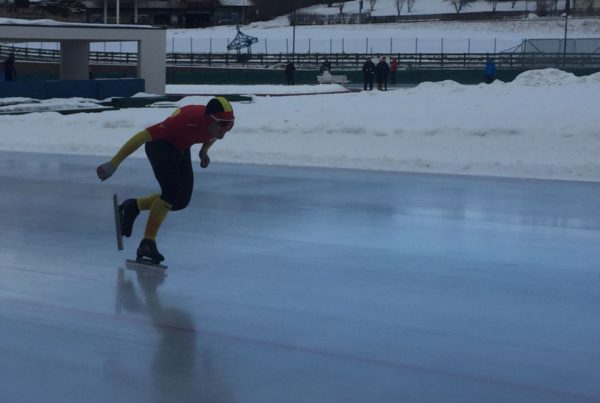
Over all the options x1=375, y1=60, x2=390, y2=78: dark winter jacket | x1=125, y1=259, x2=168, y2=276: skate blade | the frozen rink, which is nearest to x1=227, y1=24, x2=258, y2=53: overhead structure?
x1=375, y1=60, x2=390, y2=78: dark winter jacket

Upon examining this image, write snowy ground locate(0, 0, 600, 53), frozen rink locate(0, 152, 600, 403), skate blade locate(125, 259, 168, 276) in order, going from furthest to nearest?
snowy ground locate(0, 0, 600, 53), skate blade locate(125, 259, 168, 276), frozen rink locate(0, 152, 600, 403)

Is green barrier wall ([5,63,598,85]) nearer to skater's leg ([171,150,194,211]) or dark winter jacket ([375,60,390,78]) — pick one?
dark winter jacket ([375,60,390,78])

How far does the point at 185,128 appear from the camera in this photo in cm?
741

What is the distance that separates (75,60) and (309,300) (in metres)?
29.7

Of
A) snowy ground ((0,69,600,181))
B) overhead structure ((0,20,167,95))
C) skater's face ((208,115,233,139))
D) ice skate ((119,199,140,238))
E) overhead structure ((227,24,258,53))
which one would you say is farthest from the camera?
overhead structure ((227,24,258,53))

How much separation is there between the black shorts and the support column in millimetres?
28318

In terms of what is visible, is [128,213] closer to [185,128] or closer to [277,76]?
[185,128]

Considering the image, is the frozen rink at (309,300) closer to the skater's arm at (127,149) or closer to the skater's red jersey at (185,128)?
the skater's arm at (127,149)

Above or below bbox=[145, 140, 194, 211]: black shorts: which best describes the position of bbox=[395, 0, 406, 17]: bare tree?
above

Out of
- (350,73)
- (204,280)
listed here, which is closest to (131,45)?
(350,73)

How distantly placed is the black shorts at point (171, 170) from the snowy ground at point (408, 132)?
754 centimetres

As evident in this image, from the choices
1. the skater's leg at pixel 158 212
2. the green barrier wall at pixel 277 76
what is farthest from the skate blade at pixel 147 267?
the green barrier wall at pixel 277 76

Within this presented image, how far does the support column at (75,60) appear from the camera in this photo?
115 feet

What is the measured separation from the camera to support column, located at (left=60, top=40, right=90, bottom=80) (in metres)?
35.0
